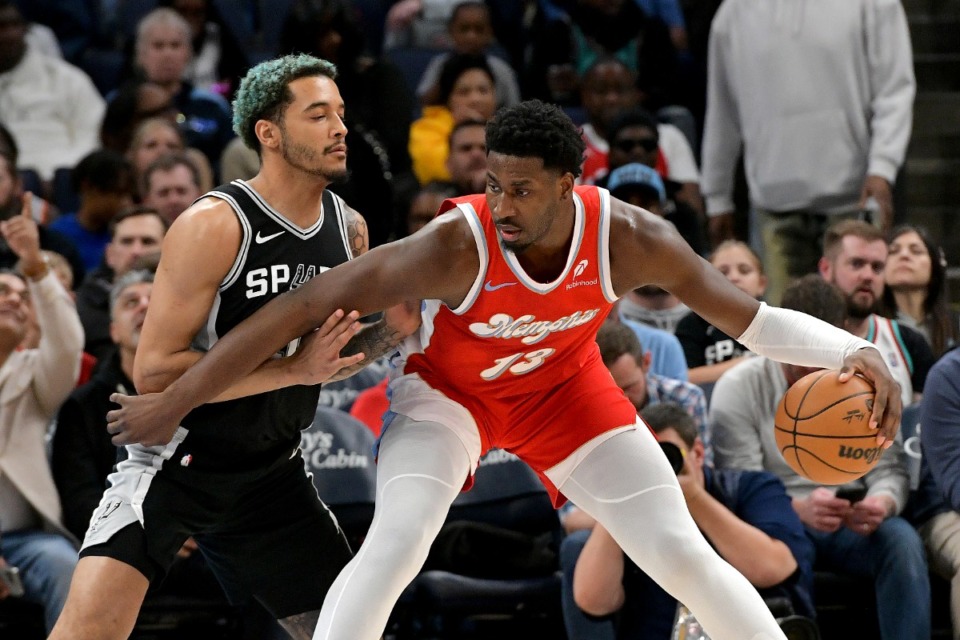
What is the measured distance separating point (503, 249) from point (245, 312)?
0.74 metres

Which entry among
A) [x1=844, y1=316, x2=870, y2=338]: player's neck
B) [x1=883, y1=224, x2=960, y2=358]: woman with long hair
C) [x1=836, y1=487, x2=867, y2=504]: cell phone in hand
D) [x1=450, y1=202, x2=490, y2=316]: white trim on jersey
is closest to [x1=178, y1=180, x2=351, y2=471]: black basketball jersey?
[x1=450, y1=202, x2=490, y2=316]: white trim on jersey

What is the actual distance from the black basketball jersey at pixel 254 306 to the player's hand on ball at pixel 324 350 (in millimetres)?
218

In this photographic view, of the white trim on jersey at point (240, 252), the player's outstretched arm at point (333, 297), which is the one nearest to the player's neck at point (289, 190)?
the white trim on jersey at point (240, 252)

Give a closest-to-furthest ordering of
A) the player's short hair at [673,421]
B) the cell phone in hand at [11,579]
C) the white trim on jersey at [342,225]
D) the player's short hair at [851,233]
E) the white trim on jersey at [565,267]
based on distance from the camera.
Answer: the white trim on jersey at [565,267] < the white trim on jersey at [342,225] < the player's short hair at [673,421] < the cell phone in hand at [11,579] < the player's short hair at [851,233]

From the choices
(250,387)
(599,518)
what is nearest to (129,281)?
(250,387)

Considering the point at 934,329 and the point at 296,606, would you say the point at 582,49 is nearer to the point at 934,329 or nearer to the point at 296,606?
the point at 934,329

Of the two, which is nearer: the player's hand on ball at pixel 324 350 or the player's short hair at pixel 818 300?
the player's hand on ball at pixel 324 350

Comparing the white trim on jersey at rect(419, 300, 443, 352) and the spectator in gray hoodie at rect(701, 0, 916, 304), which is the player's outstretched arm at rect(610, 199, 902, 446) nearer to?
the white trim on jersey at rect(419, 300, 443, 352)

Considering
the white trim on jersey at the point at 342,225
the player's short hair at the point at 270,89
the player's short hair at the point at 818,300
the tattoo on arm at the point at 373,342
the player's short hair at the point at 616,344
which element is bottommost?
the player's short hair at the point at 818,300

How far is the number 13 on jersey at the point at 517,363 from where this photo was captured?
3.85 m

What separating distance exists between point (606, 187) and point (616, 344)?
195 cm

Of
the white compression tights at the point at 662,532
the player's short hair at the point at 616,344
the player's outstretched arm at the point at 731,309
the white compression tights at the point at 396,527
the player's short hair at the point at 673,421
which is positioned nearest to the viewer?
the white compression tights at the point at 396,527

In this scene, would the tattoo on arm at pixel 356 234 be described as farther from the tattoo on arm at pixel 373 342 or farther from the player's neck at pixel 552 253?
the player's neck at pixel 552 253

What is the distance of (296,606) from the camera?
4.05 metres
